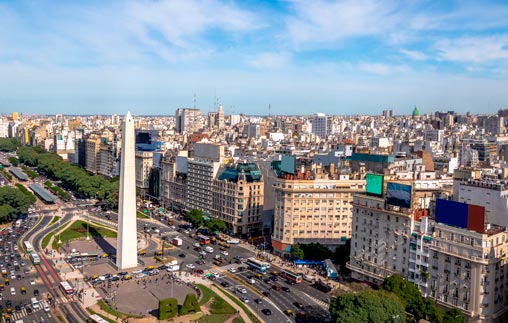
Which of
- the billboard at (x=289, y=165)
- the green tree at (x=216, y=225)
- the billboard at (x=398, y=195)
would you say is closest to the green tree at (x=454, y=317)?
the billboard at (x=398, y=195)

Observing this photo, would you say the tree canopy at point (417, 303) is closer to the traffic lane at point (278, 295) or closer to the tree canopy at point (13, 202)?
the traffic lane at point (278, 295)

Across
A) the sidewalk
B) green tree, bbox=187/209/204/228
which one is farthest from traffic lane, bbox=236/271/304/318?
green tree, bbox=187/209/204/228

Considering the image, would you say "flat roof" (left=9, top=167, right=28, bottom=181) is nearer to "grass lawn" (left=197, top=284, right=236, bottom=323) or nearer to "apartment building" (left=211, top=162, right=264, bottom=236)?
"apartment building" (left=211, top=162, right=264, bottom=236)

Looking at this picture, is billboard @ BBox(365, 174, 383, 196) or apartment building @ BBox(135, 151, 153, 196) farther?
apartment building @ BBox(135, 151, 153, 196)

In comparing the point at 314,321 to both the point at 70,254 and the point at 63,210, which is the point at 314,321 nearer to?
the point at 70,254

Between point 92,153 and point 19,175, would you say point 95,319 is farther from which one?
point 92,153

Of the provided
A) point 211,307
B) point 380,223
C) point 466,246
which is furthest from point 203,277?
point 466,246
